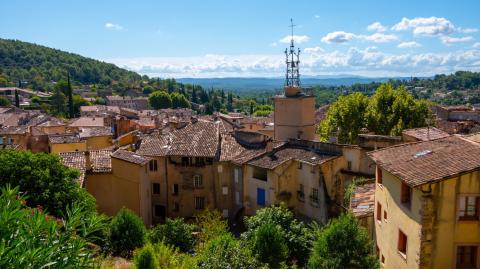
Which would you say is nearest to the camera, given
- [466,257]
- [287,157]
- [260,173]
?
[466,257]

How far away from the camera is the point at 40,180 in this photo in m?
26.9

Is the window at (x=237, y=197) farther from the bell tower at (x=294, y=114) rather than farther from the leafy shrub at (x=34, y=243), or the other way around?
the leafy shrub at (x=34, y=243)

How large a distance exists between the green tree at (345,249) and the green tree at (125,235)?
42.7ft

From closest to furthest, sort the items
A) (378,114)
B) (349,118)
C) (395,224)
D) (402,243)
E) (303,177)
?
(402,243) < (395,224) < (303,177) < (378,114) < (349,118)

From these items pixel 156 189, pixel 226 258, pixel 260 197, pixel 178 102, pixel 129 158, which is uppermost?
pixel 129 158

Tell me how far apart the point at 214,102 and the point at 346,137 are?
5528 inches

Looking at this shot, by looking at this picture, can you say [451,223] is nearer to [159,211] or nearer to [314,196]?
[314,196]

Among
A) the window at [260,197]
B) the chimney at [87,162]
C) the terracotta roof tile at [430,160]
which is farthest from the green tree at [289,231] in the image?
the chimney at [87,162]

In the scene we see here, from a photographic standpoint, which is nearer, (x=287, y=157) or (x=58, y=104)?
(x=287, y=157)

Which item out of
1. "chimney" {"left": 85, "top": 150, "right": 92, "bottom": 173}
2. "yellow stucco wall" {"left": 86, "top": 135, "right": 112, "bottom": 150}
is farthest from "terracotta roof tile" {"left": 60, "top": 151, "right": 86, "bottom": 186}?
"yellow stucco wall" {"left": 86, "top": 135, "right": 112, "bottom": 150}

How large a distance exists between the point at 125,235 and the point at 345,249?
14.8 m

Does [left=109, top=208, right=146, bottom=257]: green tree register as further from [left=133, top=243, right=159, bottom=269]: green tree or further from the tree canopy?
the tree canopy

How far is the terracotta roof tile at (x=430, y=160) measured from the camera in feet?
57.9

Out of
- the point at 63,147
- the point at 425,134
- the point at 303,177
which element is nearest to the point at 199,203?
the point at 303,177
